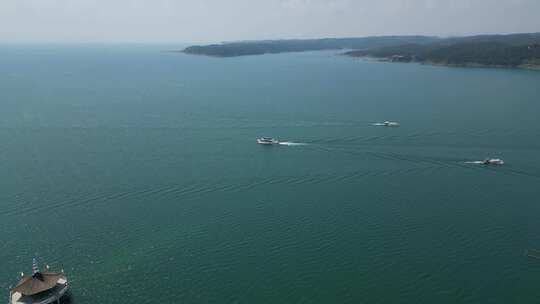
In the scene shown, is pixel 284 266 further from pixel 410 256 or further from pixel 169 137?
pixel 169 137

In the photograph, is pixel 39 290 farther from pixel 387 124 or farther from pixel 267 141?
pixel 387 124

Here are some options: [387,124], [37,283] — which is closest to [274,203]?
[37,283]

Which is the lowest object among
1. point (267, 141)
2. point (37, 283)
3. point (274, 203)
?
point (274, 203)

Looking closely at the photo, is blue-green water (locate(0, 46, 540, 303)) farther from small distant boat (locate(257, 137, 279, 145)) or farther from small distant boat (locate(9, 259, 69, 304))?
small distant boat (locate(257, 137, 279, 145))

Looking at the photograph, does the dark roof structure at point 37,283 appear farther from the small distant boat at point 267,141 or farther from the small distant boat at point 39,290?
the small distant boat at point 267,141

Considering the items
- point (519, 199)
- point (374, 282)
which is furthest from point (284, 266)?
point (519, 199)
